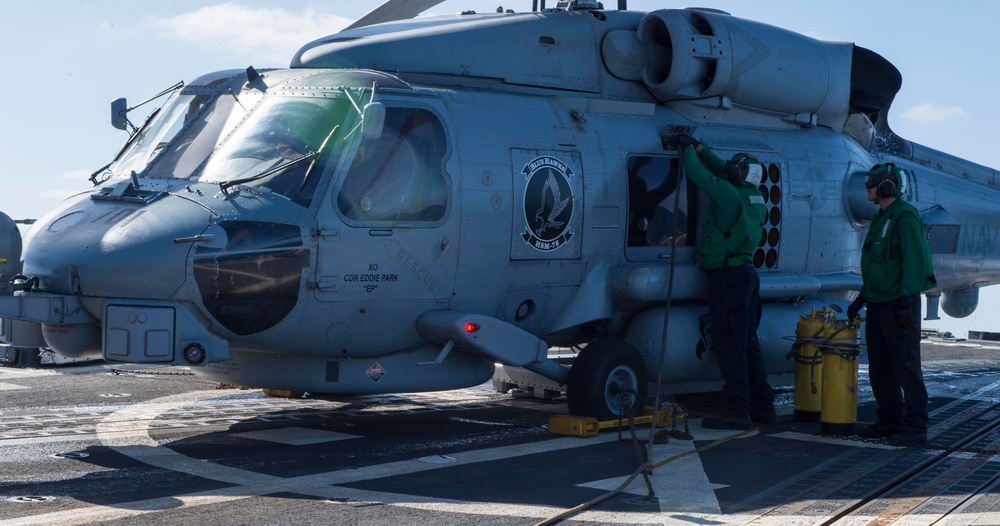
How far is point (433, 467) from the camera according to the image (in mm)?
7520

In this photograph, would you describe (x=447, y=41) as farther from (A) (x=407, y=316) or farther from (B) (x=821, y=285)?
(B) (x=821, y=285)

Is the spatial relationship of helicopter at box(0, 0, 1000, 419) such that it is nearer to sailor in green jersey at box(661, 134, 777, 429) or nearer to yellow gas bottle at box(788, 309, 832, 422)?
sailor in green jersey at box(661, 134, 777, 429)

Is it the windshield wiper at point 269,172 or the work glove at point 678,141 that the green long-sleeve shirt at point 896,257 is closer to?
the work glove at point 678,141

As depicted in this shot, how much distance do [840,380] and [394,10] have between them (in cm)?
642

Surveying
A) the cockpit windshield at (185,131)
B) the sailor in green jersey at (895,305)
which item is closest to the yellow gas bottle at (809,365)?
the sailor in green jersey at (895,305)

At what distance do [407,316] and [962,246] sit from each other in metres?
7.60

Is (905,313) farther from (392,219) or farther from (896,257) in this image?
(392,219)

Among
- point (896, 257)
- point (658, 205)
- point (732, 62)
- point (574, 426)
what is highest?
point (732, 62)

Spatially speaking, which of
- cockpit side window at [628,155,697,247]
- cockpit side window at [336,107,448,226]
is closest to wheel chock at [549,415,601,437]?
cockpit side window at [628,155,697,247]

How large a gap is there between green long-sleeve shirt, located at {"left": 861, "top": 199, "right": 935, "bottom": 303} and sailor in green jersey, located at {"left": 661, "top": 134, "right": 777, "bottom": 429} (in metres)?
1.01

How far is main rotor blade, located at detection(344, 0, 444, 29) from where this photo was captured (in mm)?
12695

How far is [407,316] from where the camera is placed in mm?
8703

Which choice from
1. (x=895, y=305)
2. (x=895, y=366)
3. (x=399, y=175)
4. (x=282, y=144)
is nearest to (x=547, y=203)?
(x=399, y=175)

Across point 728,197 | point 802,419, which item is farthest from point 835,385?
point 728,197
